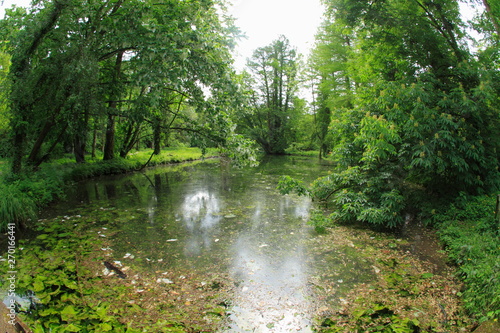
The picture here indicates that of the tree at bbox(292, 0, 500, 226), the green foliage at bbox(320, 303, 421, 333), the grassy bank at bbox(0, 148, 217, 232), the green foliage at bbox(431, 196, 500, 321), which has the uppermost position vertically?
the tree at bbox(292, 0, 500, 226)

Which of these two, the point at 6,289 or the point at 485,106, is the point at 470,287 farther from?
the point at 6,289

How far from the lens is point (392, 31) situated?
25.0 ft

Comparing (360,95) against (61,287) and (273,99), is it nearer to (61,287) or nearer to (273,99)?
(61,287)

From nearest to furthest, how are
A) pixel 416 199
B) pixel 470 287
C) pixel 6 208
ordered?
pixel 470 287 < pixel 6 208 < pixel 416 199

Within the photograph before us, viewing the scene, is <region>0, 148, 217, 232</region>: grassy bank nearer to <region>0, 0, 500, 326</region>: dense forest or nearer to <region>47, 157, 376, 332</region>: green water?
<region>0, 0, 500, 326</region>: dense forest

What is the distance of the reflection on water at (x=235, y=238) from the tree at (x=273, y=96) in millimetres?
24412

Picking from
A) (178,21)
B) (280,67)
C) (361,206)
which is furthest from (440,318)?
(280,67)

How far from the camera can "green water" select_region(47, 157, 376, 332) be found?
3.41 m

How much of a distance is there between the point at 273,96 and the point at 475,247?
3301cm

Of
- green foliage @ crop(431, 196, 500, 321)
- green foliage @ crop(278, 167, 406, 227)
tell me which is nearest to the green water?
green foliage @ crop(278, 167, 406, 227)

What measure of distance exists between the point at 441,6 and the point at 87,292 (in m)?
9.38

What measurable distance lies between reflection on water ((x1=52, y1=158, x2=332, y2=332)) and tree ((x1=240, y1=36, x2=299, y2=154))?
24.4 metres

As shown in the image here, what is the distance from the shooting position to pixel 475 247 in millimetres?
4016

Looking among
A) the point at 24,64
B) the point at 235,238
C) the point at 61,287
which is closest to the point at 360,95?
the point at 235,238
